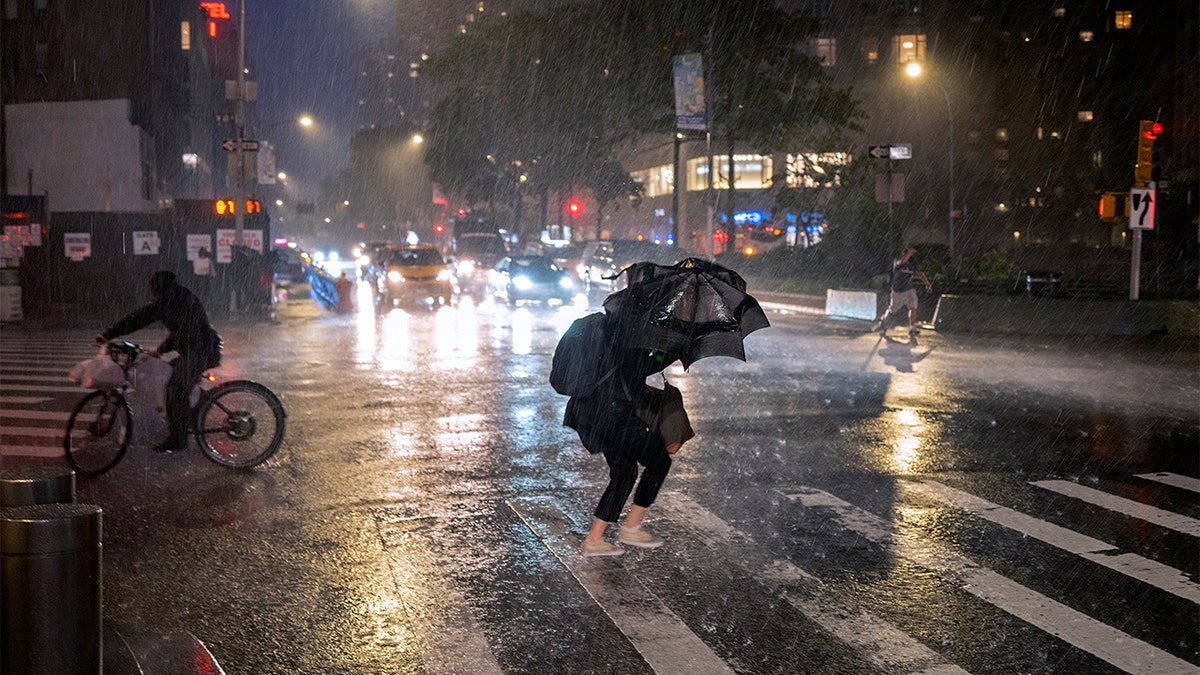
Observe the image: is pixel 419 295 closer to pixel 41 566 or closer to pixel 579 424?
pixel 579 424

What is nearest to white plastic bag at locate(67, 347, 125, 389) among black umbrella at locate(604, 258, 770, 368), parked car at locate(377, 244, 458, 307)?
black umbrella at locate(604, 258, 770, 368)

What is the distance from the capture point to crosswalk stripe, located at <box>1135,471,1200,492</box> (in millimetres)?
8781

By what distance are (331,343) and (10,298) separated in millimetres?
10664

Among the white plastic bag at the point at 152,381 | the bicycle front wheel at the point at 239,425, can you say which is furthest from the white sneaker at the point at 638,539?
the white plastic bag at the point at 152,381

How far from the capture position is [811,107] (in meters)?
46.8

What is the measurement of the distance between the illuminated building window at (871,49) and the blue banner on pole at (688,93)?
134 ft

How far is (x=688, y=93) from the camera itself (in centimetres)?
3462

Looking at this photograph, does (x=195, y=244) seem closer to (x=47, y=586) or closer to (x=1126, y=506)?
(x=1126, y=506)

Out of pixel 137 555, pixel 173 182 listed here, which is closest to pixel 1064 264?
pixel 173 182

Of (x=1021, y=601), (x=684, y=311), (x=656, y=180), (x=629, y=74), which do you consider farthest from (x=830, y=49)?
(x=1021, y=601)

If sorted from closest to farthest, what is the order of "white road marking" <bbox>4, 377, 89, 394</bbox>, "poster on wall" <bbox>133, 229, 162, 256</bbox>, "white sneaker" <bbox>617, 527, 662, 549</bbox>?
"white sneaker" <bbox>617, 527, 662, 549</bbox>
"white road marking" <bbox>4, 377, 89, 394</bbox>
"poster on wall" <bbox>133, 229, 162, 256</bbox>

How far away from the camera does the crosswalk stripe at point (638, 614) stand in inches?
193

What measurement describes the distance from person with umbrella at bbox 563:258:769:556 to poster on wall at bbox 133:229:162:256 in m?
27.1

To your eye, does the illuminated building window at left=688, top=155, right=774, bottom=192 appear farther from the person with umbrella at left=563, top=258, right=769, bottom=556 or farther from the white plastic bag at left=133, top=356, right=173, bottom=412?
the person with umbrella at left=563, top=258, right=769, bottom=556
